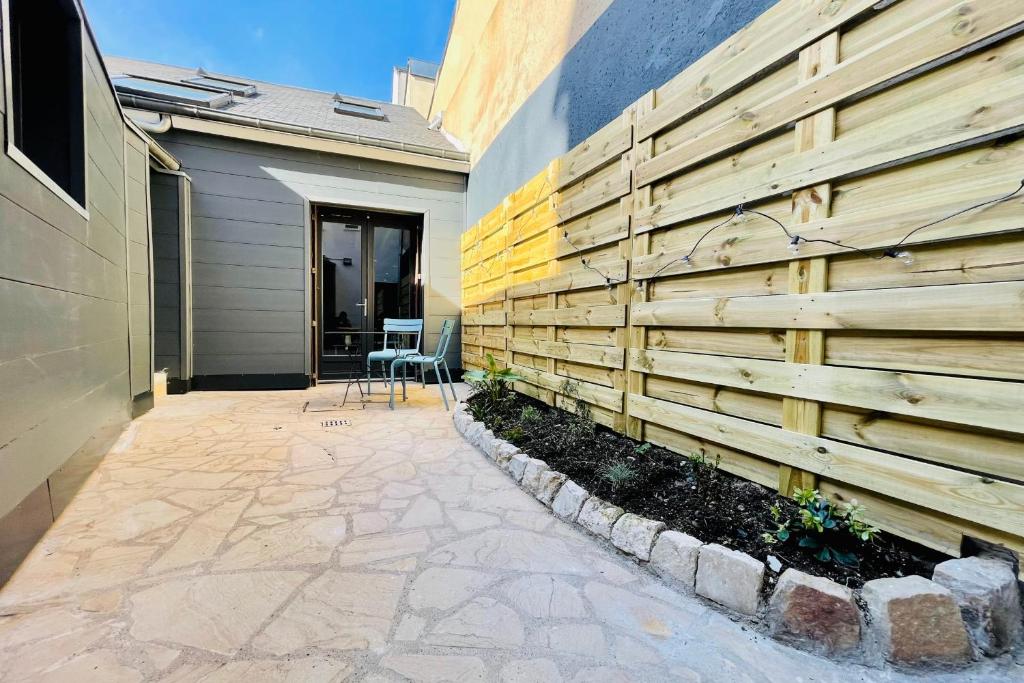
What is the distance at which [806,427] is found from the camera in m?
1.53

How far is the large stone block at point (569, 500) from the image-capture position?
6.11ft

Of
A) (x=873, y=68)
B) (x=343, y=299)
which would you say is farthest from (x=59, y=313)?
(x=343, y=299)

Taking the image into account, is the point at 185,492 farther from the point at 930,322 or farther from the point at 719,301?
the point at 930,322

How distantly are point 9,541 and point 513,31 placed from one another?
5.43 meters

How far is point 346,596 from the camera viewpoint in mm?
1385

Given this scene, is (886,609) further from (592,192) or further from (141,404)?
(141,404)

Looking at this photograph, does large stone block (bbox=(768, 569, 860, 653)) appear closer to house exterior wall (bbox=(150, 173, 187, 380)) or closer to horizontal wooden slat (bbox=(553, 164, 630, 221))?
horizontal wooden slat (bbox=(553, 164, 630, 221))


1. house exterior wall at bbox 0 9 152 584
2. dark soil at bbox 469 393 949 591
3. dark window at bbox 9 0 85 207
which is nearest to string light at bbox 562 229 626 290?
dark soil at bbox 469 393 949 591

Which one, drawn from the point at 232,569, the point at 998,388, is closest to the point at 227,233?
the point at 232,569

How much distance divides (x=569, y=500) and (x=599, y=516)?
20 centimetres

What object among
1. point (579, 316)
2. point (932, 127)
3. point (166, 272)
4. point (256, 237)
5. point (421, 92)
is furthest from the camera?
point (421, 92)

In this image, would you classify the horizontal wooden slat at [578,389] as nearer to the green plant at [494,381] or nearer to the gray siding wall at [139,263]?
the green plant at [494,381]

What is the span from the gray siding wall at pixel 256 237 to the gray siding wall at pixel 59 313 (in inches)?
77.3

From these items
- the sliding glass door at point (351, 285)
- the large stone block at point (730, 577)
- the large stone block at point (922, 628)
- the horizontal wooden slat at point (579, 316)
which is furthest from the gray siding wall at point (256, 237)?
the large stone block at point (922, 628)
